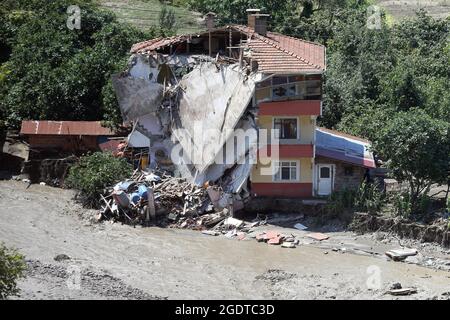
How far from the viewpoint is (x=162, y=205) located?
35531 mm

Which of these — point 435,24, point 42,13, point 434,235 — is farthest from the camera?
point 435,24

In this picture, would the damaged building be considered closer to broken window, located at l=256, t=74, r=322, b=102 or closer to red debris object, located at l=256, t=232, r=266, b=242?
broken window, located at l=256, t=74, r=322, b=102

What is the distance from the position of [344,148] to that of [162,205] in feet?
26.9

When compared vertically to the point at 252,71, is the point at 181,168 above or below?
below

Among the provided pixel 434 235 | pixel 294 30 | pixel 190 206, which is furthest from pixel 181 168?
pixel 294 30

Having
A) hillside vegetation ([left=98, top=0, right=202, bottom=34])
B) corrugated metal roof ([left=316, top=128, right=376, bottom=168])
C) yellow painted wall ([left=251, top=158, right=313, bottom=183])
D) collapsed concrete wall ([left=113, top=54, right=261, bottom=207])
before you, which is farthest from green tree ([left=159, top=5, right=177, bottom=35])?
yellow painted wall ([left=251, top=158, right=313, bottom=183])

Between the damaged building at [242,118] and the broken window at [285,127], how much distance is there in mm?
41

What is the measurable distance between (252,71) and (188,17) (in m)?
26.6

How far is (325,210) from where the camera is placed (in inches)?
1389

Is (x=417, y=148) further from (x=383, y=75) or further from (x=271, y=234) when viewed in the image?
(x=383, y=75)

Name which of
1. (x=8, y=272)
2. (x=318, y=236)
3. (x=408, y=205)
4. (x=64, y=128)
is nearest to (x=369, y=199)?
(x=408, y=205)

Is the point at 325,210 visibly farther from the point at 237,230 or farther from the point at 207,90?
the point at 207,90

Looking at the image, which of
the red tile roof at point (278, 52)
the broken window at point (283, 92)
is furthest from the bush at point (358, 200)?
the red tile roof at point (278, 52)
